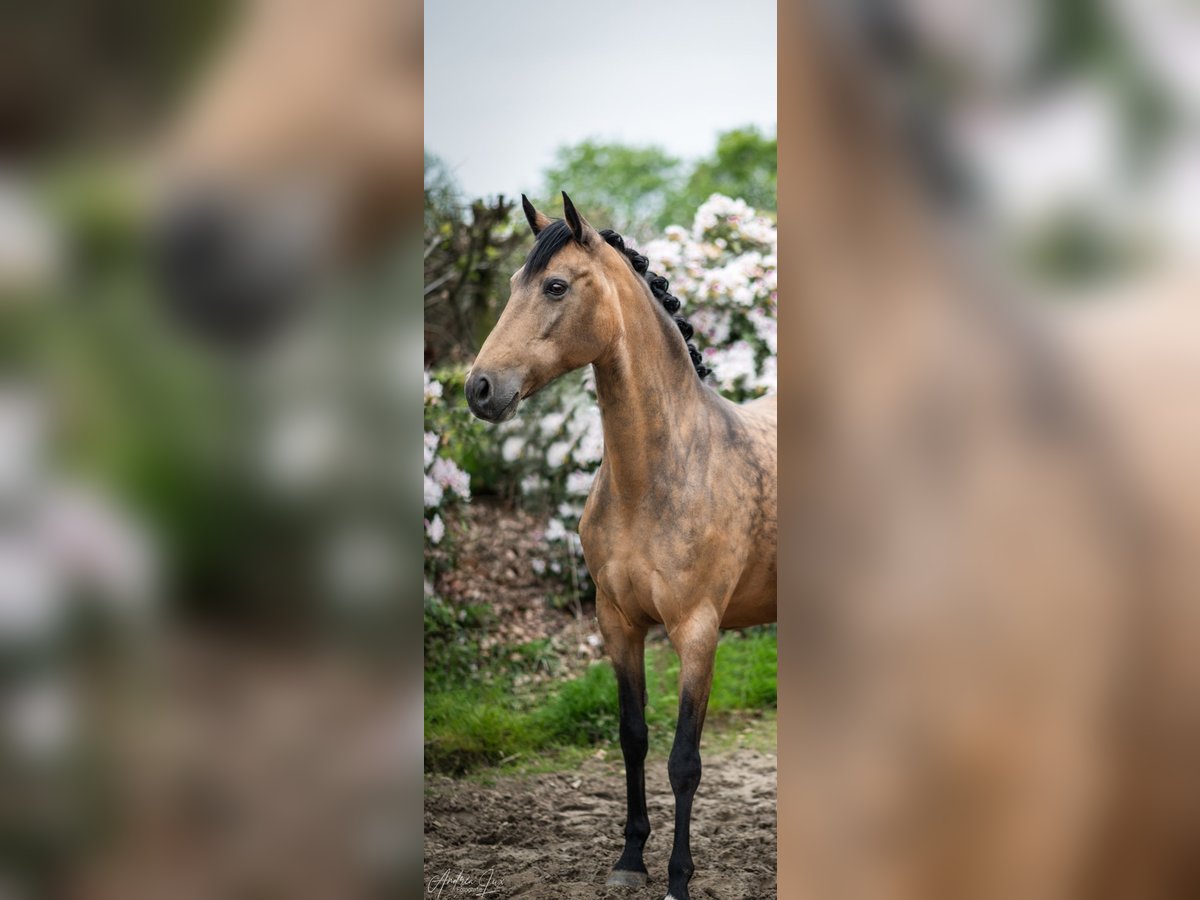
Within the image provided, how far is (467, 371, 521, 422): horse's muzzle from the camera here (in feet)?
8.87

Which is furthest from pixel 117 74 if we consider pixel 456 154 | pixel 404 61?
pixel 456 154

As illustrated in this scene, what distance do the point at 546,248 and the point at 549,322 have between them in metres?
0.19

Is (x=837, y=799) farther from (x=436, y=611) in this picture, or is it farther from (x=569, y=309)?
(x=436, y=611)

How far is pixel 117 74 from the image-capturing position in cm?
130

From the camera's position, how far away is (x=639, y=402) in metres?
2.93

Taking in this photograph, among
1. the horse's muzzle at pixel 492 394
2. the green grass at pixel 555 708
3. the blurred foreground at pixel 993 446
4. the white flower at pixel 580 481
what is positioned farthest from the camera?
the white flower at pixel 580 481

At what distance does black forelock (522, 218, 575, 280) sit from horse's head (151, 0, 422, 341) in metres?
1.45

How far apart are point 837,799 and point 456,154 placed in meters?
5.25

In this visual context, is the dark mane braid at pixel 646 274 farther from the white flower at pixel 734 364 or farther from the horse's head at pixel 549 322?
the white flower at pixel 734 364

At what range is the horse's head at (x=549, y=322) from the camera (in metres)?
2.73

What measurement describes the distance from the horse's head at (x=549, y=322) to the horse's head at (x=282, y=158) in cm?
138

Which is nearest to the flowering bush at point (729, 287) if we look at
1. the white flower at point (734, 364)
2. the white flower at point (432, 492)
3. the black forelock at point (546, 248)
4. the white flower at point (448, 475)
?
the white flower at point (734, 364)

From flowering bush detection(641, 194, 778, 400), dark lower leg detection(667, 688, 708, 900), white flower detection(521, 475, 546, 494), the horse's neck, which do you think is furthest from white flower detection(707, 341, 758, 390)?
dark lower leg detection(667, 688, 708, 900)

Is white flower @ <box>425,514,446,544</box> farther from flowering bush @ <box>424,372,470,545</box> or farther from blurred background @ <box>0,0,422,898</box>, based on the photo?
blurred background @ <box>0,0,422,898</box>
